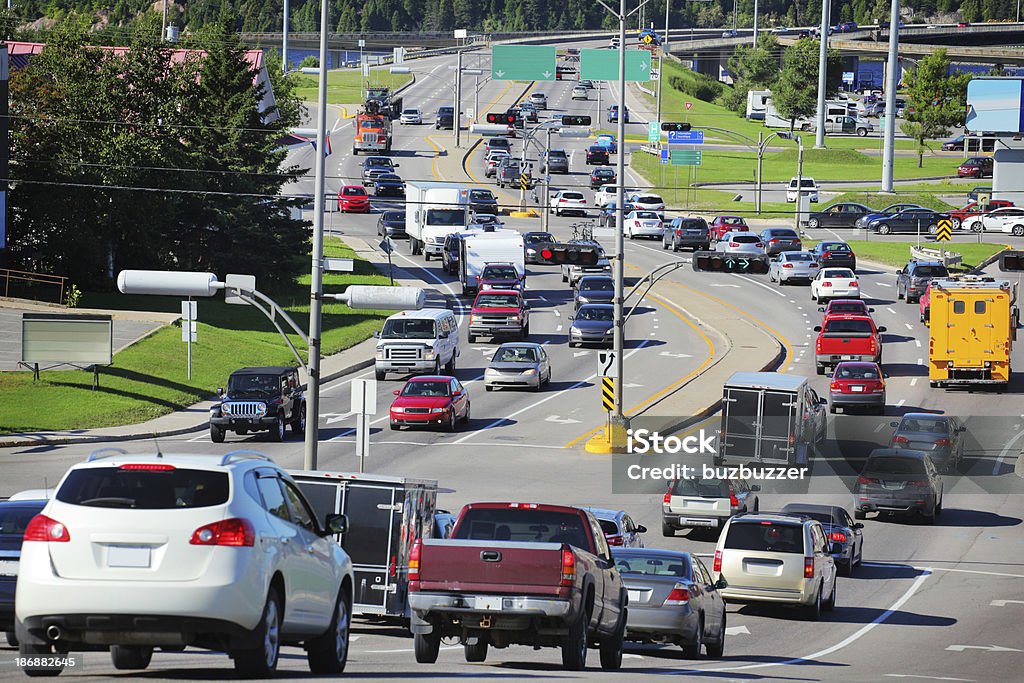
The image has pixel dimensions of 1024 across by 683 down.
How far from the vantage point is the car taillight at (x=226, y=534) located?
12.1 m

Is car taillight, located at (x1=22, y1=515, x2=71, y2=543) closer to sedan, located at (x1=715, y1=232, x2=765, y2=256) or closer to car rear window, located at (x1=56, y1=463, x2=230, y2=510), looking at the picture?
car rear window, located at (x1=56, y1=463, x2=230, y2=510)

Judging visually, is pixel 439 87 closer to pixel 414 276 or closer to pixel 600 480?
pixel 414 276

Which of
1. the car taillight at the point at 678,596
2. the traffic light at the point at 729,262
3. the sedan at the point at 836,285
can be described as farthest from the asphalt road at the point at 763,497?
the traffic light at the point at 729,262

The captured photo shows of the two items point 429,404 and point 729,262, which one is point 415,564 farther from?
point 429,404

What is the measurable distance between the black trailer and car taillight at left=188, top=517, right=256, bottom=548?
1067 centimetres

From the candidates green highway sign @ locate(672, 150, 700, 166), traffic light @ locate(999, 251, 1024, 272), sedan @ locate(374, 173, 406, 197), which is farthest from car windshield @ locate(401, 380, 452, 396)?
green highway sign @ locate(672, 150, 700, 166)

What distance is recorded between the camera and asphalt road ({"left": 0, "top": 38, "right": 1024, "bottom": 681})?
21047 mm

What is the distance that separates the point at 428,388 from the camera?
167ft

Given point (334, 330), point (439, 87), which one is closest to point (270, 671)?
point (334, 330)

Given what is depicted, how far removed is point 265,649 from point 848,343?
156ft

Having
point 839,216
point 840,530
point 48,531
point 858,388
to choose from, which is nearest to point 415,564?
point 48,531

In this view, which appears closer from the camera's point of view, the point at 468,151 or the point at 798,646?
the point at 798,646

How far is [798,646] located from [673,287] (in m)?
57.8

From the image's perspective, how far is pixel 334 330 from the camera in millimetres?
69562
